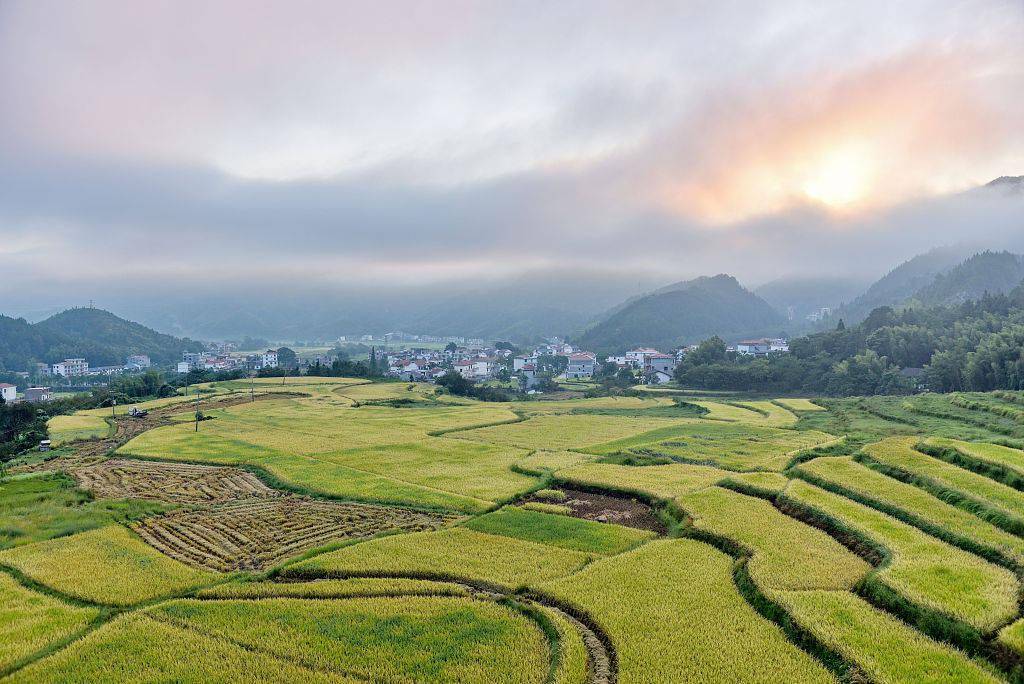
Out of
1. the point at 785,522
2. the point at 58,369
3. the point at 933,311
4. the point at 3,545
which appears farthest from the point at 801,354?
the point at 58,369

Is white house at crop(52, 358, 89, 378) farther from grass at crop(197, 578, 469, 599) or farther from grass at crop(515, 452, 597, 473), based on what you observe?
grass at crop(197, 578, 469, 599)

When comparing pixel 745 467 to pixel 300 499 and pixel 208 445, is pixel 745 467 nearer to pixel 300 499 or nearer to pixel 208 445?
pixel 300 499

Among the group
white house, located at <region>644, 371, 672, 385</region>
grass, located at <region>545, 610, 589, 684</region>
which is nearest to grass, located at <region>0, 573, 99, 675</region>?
grass, located at <region>545, 610, 589, 684</region>

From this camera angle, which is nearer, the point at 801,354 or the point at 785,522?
the point at 785,522

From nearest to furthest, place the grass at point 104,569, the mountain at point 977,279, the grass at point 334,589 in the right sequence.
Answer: the grass at point 334,589 → the grass at point 104,569 → the mountain at point 977,279

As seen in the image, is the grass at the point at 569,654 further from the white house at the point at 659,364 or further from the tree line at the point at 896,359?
the white house at the point at 659,364

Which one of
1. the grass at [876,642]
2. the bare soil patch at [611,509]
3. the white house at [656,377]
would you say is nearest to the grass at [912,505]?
the grass at [876,642]
